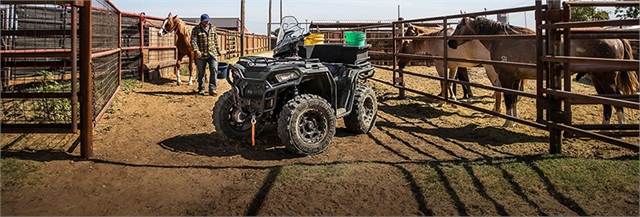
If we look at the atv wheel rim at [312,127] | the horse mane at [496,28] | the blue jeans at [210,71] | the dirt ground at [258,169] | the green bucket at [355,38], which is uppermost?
the horse mane at [496,28]

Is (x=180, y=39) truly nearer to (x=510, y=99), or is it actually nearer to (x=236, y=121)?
(x=236, y=121)

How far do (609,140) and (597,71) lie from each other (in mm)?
2267

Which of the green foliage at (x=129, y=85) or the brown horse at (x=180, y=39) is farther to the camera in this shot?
the brown horse at (x=180, y=39)

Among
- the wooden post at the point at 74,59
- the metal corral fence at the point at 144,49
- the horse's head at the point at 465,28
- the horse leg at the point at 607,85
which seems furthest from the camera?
the metal corral fence at the point at 144,49

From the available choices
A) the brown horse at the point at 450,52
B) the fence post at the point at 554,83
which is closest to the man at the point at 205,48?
the brown horse at the point at 450,52

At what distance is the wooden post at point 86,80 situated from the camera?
445 cm

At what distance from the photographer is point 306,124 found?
4.95 meters

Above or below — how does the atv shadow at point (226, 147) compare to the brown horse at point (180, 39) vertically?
below

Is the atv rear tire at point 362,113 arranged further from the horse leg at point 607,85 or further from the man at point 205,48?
the man at point 205,48

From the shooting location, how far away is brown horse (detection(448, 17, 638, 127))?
635cm

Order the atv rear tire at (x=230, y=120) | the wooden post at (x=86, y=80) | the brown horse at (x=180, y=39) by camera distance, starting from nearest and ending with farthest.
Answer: the wooden post at (x=86, y=80) < the atv rear tire at (x=230, y=120) < the brown horse at (x=180, y=39)

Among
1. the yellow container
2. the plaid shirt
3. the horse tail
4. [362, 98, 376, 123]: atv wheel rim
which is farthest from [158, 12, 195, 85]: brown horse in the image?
the horse tail

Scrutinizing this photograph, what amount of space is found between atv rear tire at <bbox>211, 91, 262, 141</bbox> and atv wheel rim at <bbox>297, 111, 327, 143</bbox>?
0.68 metres

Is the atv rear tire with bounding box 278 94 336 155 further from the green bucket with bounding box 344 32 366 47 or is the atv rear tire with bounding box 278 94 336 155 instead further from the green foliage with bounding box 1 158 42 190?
the green foliage with bounding box 1 158 42 190
